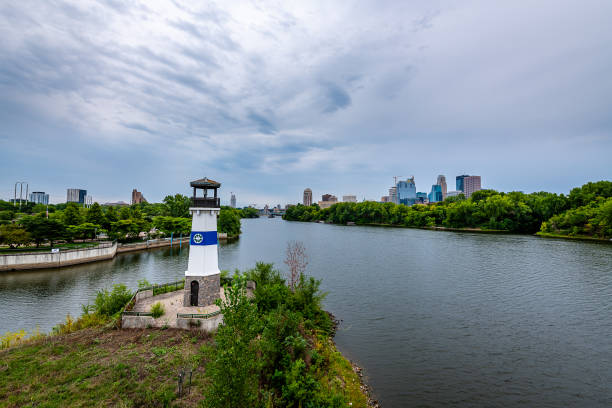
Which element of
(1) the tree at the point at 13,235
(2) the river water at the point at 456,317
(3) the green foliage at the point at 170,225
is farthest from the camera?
(3) the green foliage at the point at 170,225

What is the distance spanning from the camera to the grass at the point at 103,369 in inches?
418

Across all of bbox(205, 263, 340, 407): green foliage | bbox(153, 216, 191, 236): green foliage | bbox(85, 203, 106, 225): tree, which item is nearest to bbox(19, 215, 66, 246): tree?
bbox(85, 203, 106, 225): tree

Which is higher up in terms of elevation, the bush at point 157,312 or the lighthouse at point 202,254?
the lighthouse at point 202,254

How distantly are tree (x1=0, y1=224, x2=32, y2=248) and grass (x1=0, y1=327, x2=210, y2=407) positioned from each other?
3858 centimetres

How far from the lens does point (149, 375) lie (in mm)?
12203

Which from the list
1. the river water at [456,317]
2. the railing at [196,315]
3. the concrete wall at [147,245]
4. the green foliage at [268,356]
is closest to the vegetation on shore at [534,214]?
the river water at [456,317]

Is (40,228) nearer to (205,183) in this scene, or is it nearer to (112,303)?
(112,303)

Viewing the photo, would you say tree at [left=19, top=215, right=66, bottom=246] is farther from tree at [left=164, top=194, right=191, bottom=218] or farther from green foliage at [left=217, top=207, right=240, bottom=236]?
tree at [left=164, top=194, right=191, bottom=218]

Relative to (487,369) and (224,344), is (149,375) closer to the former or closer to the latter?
(224,344)

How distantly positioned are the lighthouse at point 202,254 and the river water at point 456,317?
10426 mm

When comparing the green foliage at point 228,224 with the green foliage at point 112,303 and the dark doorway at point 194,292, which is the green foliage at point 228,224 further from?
the dark doorway at point 194,292

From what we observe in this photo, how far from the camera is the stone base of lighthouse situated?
63.8 feet

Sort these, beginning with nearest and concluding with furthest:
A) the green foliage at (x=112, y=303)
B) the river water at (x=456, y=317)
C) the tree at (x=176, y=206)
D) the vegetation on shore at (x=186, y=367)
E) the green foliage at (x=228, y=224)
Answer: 1. the vegetation on shore at (x=186, y=367)
2. the river water at (x=456, y=317)
3. the green foliage at (x=112, y=303)
4. the green foliage at (x=228, y=224)
5. the tree at (x=176, y=206)

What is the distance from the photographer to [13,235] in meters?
42.2
